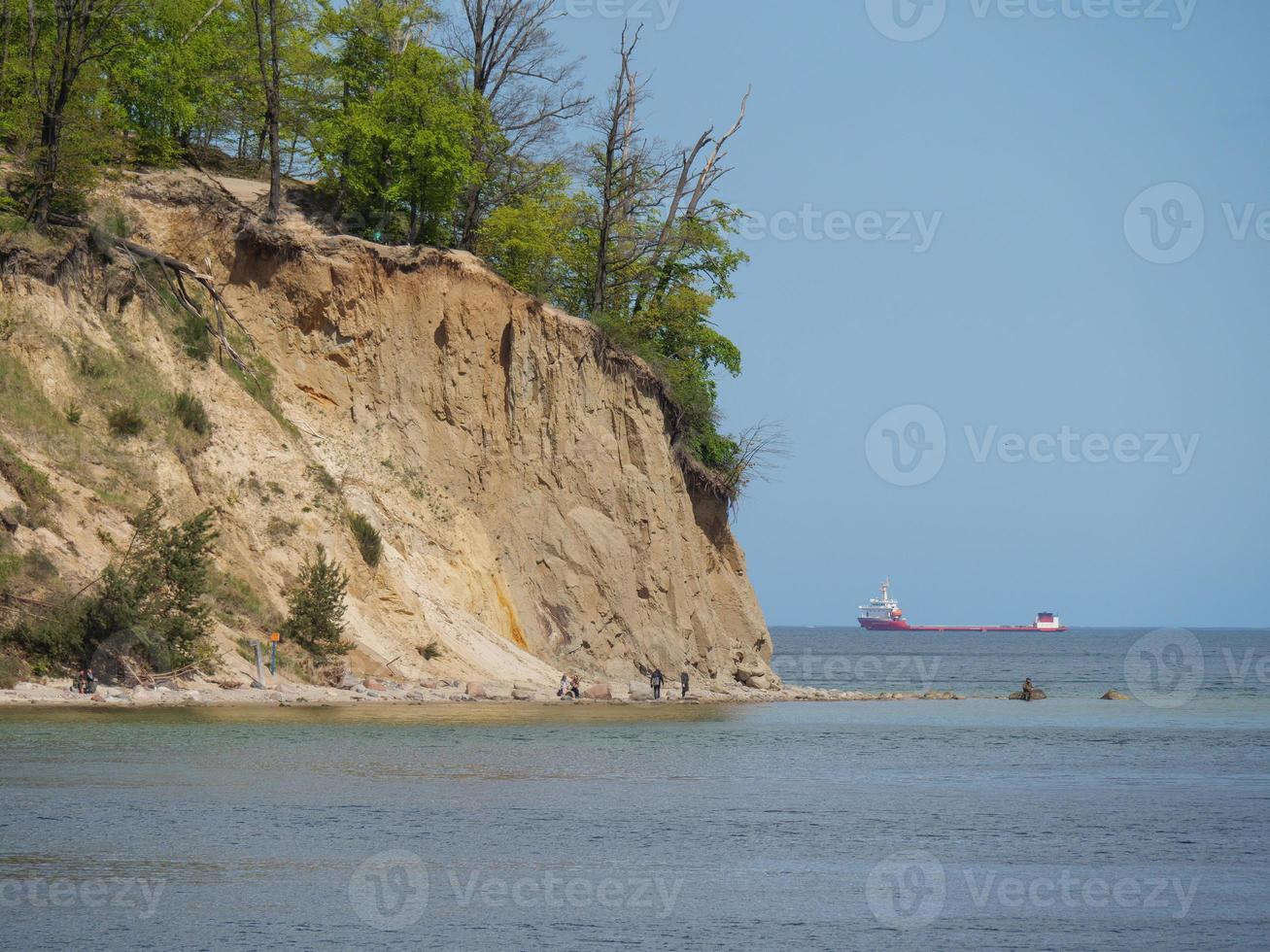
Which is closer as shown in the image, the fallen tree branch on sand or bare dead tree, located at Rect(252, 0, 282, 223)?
the fallen tree branch on sand

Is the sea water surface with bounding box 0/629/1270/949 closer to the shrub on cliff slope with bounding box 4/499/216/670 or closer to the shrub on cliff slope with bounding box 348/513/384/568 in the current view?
the shrub on cliff slope with bounding box 4/499/216/670

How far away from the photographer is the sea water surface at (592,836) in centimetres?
1595

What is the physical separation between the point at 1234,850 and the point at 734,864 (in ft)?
24.3

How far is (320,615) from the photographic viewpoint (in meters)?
41.0

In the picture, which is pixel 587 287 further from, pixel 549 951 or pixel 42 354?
pixel 549 951

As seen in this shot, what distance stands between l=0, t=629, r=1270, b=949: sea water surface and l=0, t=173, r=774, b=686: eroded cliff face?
26.3 ft

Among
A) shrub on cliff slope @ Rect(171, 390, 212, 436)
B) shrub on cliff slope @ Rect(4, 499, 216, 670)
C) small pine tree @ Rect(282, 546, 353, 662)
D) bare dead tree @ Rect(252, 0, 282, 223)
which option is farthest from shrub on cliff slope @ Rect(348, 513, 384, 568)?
bare dead tree @ Rect(252, 0, 282, 223)

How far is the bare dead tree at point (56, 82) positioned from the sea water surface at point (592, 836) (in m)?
18.4

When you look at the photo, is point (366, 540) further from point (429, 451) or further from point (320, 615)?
point (429, 451)

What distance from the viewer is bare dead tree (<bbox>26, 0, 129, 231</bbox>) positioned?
44.3 m

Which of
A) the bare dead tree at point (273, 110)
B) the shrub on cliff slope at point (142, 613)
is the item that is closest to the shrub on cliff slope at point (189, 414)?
the shrub on cliff slope at point (142, 613)

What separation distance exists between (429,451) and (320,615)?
41.6 feet

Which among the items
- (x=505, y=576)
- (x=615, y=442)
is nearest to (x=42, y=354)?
(x=505, y=576)

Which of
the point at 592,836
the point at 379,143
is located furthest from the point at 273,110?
the point at 592,836
